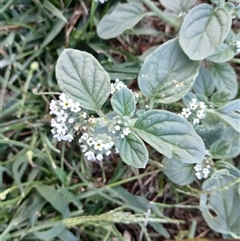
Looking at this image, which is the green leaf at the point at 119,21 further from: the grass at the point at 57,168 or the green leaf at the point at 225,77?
the green leaf at the point at 225,77

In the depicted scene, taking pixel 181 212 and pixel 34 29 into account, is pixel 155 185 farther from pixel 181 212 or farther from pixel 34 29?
pixel 34 29

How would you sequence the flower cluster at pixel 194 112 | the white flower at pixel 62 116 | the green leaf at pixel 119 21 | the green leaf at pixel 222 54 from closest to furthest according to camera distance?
1. the white flower at pixel 62 116
2. the flower cluster at pixel 194 112
3. the green leaf at pixel 222 54
4. the green leaf at pixel 119 21

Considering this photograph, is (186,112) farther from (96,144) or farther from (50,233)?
(50,233)

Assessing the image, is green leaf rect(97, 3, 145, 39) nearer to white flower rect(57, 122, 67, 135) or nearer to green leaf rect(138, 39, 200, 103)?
green leaf rect(138, 39, 200, 103)

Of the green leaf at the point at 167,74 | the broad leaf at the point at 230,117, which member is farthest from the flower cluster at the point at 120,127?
the broad leaf at the point at 230,117

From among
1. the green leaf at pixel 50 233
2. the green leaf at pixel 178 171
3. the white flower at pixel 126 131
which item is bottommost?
the green leaf at pixel 50 233

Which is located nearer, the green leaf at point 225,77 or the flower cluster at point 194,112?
the flower cluster at point 194,112
